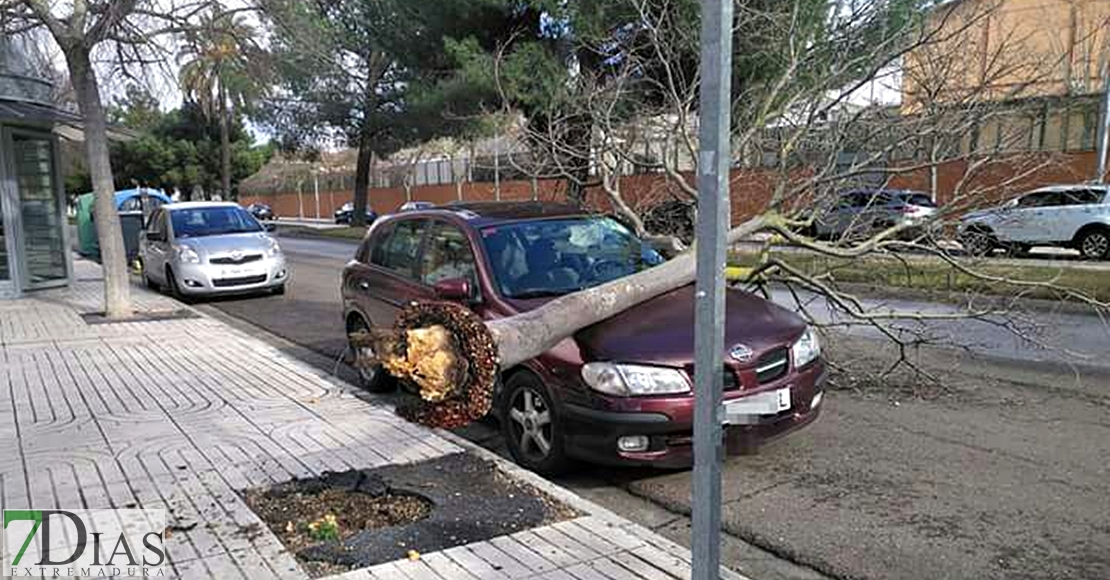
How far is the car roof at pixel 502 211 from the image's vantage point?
19.5 feet

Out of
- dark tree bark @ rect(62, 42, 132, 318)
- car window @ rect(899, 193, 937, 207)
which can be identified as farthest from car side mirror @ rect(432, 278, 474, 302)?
dark tree bark @ rect(62, 42, 132, 318)

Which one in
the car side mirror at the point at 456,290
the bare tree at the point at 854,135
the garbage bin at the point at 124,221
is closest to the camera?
the car side mirror at the point at 456,290

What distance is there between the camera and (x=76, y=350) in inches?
338

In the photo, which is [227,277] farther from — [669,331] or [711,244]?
[711,244]

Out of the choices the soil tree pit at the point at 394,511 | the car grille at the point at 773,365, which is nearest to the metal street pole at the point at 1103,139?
the car grille at the point at 773,365

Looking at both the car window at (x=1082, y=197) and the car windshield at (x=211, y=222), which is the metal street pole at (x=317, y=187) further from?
the car window at (x=1082, y=197)

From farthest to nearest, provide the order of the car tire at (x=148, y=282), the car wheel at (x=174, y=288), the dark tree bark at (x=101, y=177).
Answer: the car tire at (x=148, y=282) → the car wheel at (x=174, y=288) → the dark tree bark at (x=101, y=177)

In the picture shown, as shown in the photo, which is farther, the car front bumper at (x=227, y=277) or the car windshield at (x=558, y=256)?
the car front bumper at (x=227, y=277)

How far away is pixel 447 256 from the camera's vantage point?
19.7 ft

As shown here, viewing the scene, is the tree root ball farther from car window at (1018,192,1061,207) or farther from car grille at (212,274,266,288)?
car window at (1018,192,1061,207)

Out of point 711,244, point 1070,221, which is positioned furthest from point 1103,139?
point 711,244

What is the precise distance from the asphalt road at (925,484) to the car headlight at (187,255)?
8895mm

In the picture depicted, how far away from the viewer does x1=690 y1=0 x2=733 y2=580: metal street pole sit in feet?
7.39

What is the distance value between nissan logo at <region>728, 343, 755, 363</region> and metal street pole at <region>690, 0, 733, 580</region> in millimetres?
1995
